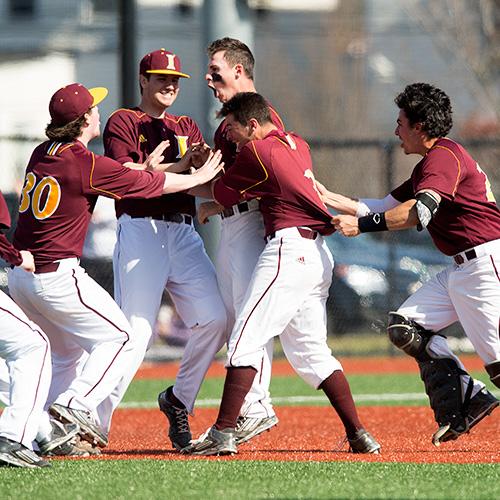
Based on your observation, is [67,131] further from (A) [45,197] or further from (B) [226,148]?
(B) [226,148]

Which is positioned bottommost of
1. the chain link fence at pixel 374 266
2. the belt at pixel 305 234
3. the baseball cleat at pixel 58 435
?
the chain link fence at pixel 374 266

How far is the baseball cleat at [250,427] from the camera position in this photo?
307 inches

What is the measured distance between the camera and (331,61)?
3050 cm

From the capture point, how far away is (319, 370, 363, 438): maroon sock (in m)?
7.50

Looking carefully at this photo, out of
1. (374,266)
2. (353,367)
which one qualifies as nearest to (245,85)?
(353,367)

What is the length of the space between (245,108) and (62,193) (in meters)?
1.20

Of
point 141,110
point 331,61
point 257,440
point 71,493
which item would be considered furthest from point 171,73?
point 331,61

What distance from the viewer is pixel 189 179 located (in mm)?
7598

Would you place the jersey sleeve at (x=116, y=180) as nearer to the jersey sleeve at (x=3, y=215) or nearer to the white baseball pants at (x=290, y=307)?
the jersey sleeve at (x=3, y=215)

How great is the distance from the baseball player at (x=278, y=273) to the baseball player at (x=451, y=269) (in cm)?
26

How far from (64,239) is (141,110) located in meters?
1.39

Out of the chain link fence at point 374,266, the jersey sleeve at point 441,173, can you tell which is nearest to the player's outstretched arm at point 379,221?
the jersey sleeve at point 441,173

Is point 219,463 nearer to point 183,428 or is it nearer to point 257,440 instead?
point 183,428

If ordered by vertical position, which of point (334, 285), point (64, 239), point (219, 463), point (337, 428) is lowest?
point (334, 285)
